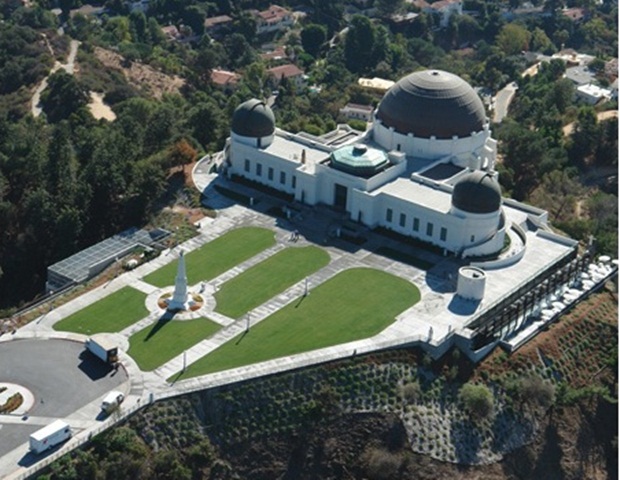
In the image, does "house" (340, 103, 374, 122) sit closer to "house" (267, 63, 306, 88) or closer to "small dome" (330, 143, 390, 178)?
"house" (267, 63, 306, 88)

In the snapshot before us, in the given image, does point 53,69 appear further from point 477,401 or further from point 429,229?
point 477,401

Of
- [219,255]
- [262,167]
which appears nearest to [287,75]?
[262,167]

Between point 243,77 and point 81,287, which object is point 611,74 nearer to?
point 243,77

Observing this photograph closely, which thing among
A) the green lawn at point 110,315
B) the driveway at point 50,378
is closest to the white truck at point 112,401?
the driveway at point 50,378

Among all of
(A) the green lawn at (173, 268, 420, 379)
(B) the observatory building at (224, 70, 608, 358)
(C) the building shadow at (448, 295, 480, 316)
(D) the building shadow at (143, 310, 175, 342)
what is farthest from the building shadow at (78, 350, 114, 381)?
(C) the building shadow at (448, 295, 480, 316)

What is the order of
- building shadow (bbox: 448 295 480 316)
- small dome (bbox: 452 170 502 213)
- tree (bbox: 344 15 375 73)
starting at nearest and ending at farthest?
building shadow (bbox: 448 295 480 316) → small dome (bbox: 452 170 502 213) → tree (bbox: 344 15 375 73)

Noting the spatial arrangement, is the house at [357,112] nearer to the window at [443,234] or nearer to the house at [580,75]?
the house at [580,75]

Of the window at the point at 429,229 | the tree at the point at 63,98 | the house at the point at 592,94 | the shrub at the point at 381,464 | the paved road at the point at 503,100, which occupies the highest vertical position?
the window at the point at 429,229
